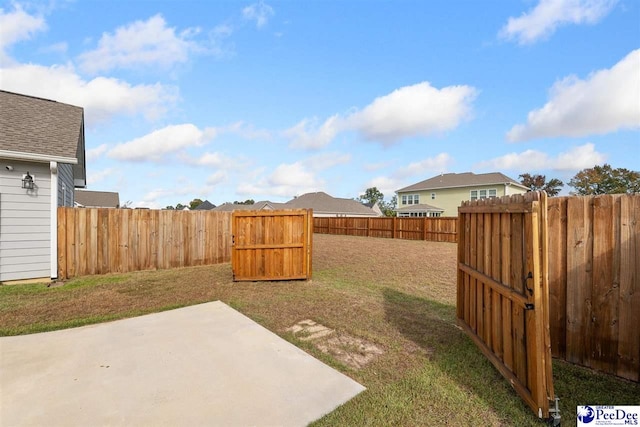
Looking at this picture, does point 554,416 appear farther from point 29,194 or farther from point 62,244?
point 29,194

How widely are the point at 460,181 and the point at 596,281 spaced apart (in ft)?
107

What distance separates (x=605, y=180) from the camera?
34.8 metres

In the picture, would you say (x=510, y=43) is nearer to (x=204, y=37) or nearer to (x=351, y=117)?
(x=204, y=37)

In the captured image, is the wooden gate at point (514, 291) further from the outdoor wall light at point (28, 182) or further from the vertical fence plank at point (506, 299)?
the outdoor wall light at point (28, 182)

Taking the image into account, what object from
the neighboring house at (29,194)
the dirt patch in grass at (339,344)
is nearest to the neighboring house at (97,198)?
the neighboring house at (29,194)

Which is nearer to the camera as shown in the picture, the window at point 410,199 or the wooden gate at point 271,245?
the wooden gate at point 271,245

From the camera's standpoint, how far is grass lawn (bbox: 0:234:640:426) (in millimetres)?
2275

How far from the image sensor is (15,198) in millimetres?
6602

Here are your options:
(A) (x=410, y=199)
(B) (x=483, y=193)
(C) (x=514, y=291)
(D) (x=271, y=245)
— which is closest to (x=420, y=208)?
(A) (x=410, y=199)

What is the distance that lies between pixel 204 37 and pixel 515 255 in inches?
408

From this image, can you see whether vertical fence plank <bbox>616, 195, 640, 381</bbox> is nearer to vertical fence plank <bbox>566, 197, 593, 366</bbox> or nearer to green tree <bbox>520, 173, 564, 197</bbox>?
vertical fence plank <bbox>566, 197, 593, 366</bbox>

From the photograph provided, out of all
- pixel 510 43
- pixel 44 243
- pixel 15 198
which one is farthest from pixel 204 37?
pixel 510 43

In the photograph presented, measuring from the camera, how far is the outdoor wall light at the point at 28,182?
21.8ft

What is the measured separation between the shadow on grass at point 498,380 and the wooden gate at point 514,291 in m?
0.12
